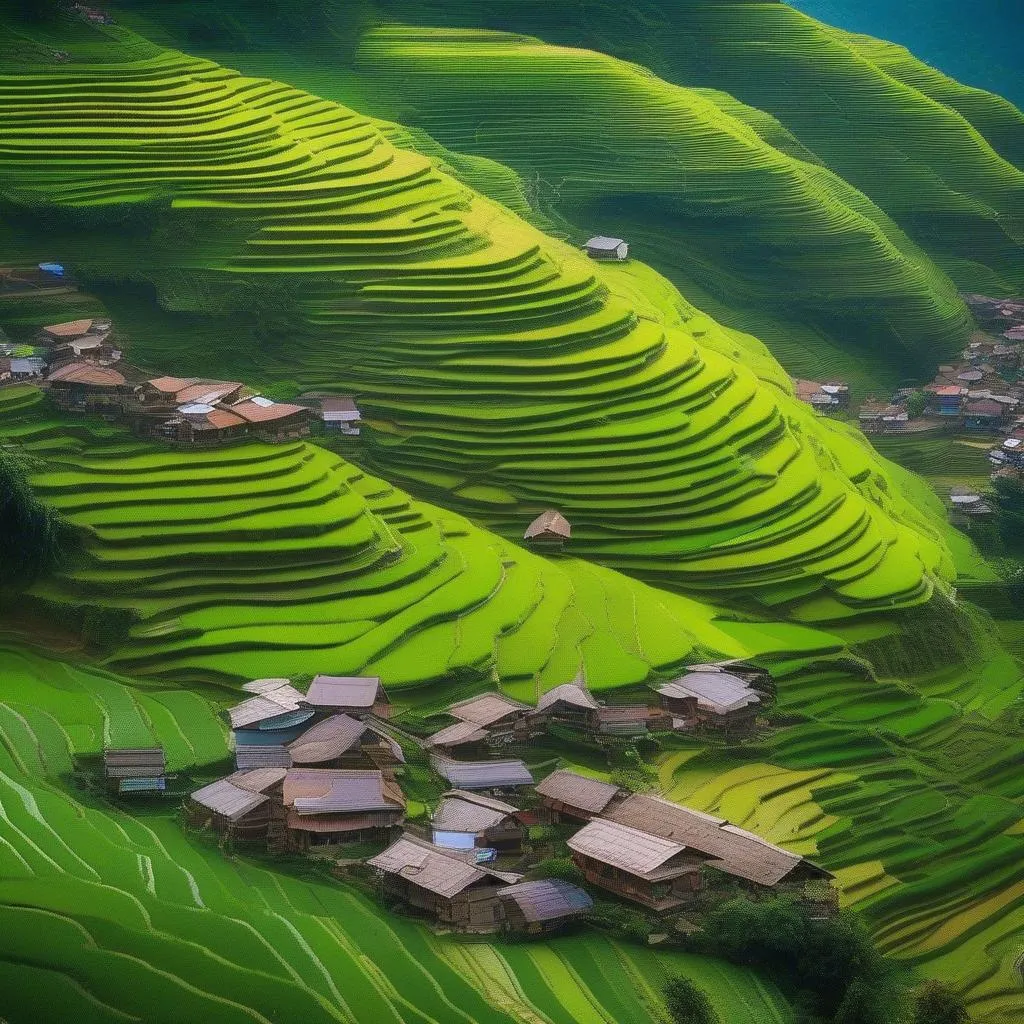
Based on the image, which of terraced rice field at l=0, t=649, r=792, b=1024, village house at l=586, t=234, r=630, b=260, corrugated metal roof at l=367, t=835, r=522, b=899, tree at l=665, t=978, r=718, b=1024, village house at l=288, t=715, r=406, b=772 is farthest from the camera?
village house at l=586, t=234, r=630, b=260

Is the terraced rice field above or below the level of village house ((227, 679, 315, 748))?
above

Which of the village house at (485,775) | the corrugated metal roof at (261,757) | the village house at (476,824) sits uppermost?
the village house at (476,824)

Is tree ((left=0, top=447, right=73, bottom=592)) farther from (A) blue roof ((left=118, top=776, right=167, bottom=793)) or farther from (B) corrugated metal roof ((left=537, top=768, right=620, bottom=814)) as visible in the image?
(B) corrugated metal roof ((left=537, top=768, right=620, bottom=814))

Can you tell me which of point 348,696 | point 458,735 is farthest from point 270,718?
point 458,735

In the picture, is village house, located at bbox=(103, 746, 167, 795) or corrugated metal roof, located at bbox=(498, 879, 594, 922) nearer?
corrugated metal roof, located at bbox=(498, 879, 594, 922)

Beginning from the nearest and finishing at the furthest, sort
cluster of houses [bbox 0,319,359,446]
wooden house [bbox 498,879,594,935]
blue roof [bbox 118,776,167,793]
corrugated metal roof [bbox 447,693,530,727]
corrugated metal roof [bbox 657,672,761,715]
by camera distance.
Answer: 1. wooden house [bbox 498,879,594,935]
2. blue roof [bbox 118,776,167,793]
3. corrugated metal roof [bbox 447,693,530,727]
4. corrugated metal roof [bbox 657,672,761,715]
5. cluster of houses [bbox 0,319,359,446]

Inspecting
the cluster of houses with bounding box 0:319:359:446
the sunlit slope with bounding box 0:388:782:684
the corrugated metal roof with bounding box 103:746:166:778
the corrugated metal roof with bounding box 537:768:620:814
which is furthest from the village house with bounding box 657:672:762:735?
the cluster of houses with bounding box 0:319:359:446

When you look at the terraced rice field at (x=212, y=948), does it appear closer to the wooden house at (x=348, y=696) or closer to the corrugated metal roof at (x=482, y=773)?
the wooden house at (x=348, y=696)

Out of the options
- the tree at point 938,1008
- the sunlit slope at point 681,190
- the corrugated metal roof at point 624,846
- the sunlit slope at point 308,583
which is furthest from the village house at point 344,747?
the sunlit slope at point 681,190
